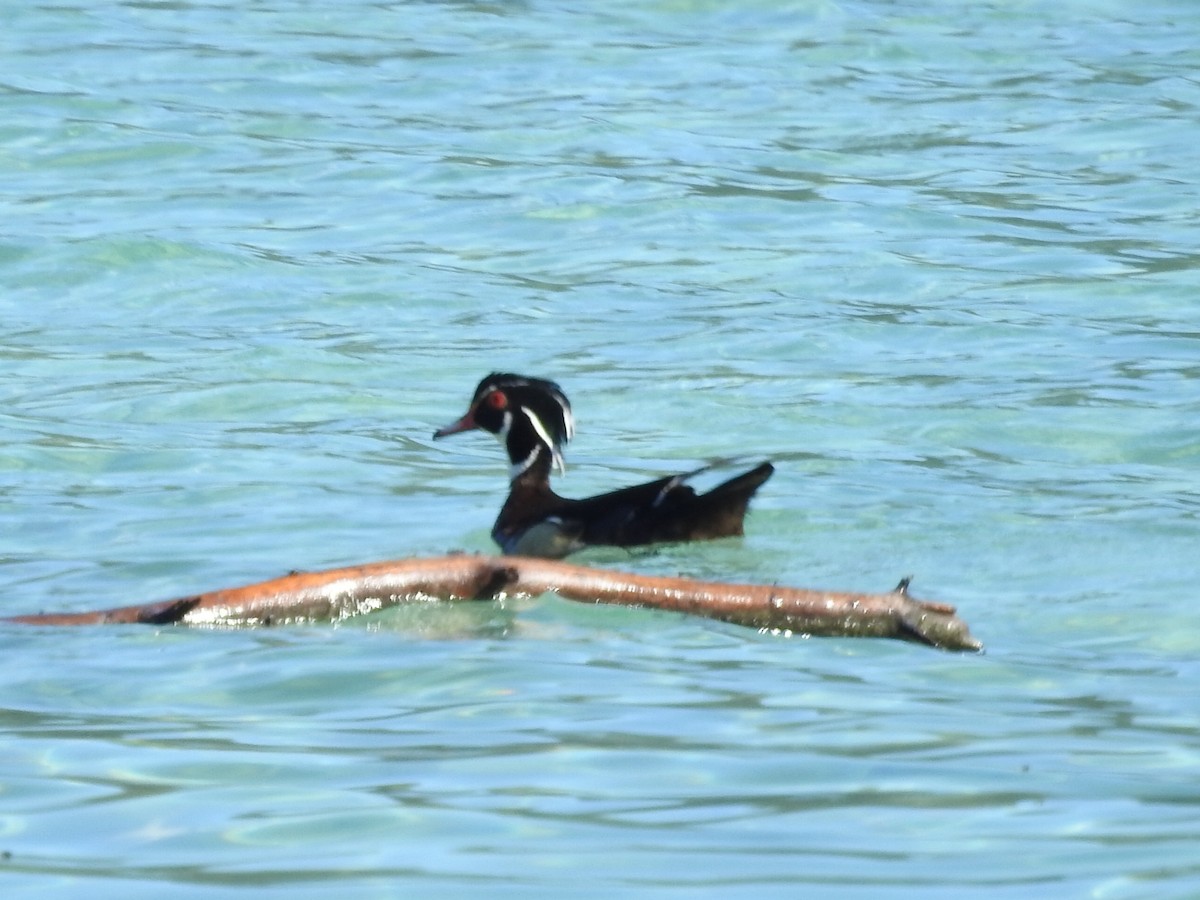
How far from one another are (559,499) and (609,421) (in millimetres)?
2631

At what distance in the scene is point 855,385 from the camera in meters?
13.9

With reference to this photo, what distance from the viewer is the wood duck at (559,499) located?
402 inches

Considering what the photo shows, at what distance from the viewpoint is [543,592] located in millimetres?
7695

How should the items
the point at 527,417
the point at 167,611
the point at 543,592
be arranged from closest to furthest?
the point at 167,611 < the point at 543,592 < the point at 527,417

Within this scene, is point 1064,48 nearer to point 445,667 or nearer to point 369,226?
point 369,226

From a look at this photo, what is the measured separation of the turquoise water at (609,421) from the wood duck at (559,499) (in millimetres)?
181

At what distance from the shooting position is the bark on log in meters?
7.59

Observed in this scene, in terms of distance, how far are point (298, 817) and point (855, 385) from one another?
8.37m

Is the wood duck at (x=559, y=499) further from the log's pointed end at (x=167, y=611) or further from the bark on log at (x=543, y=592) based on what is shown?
the log's pointed end at (x=167, y=611)

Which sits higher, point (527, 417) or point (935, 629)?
point (935, 629)

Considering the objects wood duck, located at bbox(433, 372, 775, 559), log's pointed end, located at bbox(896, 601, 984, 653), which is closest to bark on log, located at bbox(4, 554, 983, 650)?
log's pointed end, located at bbox(896, 601, 984, 653)

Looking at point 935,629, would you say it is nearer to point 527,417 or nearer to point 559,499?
point 559,499

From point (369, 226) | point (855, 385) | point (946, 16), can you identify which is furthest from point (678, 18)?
point (855, 385)

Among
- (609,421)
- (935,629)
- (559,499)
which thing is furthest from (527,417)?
(935,629)
